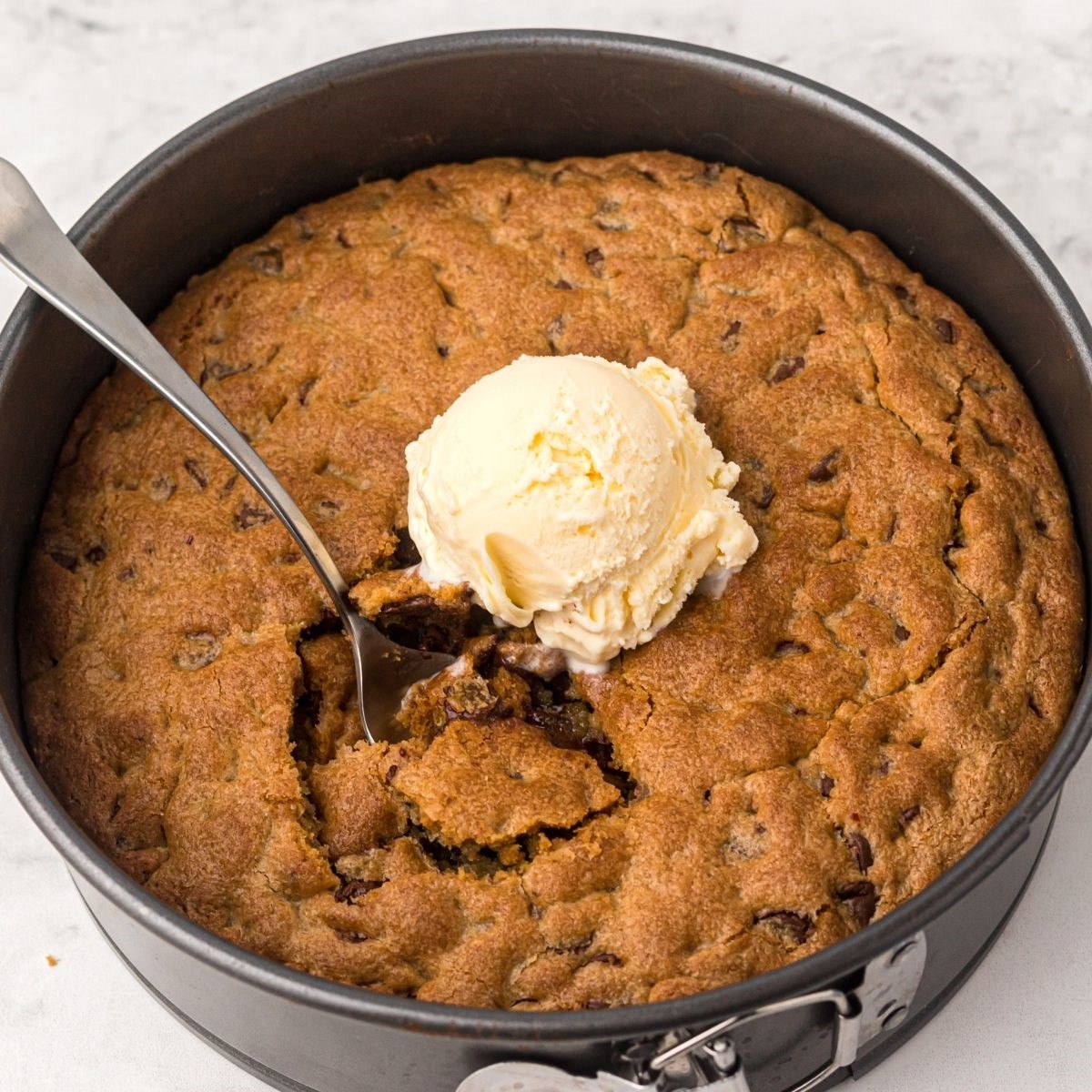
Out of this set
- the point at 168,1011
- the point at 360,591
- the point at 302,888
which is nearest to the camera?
the point at 302,888

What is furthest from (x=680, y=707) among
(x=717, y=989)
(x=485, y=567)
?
(x=717, y=989)

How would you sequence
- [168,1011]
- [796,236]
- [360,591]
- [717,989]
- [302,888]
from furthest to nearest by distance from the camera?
[796,236] → [168,1011] → [360,591] → [302,888] → [717,989]

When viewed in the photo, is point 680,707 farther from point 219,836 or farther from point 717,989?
point 219,836

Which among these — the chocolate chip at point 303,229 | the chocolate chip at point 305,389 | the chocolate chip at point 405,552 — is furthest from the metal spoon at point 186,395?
the chocolate chip at point 303,229

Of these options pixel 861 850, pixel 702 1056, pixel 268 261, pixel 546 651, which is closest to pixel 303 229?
pixel 268 261

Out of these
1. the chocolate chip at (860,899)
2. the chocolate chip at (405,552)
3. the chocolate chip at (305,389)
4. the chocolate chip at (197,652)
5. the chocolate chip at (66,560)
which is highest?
the chocolate chip at (305,389)

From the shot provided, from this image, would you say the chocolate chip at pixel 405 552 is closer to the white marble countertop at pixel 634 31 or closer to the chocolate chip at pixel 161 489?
the chocolate chip at pixel 161 489
